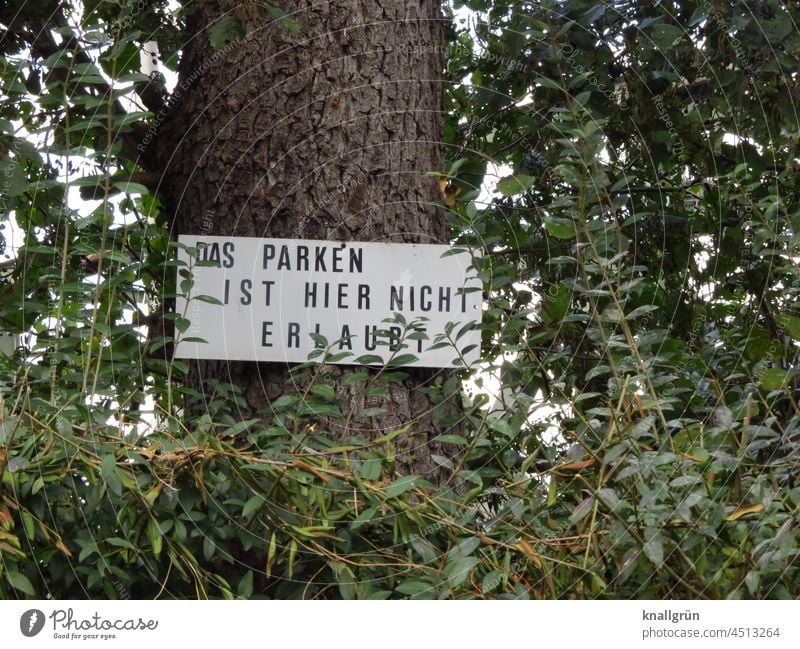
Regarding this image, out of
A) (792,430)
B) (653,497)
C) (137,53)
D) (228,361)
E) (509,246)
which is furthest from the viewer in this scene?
(509,246)

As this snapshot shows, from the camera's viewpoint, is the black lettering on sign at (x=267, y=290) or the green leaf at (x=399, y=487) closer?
the green leaf at (x=399, y=487)

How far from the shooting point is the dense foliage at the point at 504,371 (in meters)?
0.93

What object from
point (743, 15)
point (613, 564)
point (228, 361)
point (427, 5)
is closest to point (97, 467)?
point (228, 361)

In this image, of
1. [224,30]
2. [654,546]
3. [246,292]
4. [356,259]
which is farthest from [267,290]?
[654,546]

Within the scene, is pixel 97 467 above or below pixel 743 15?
below

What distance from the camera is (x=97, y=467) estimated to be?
928 millimetres

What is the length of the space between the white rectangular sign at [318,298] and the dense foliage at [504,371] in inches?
2.3

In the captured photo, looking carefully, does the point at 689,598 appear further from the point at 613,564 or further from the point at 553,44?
the point at 553,44

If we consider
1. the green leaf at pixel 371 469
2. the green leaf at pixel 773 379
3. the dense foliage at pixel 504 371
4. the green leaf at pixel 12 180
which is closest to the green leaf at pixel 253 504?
the dense foliage at pixel 504 371

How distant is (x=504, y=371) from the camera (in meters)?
1.24

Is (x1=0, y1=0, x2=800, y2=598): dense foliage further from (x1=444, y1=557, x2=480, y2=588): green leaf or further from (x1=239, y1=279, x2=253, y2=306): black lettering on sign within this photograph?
(x1=239, y1=279, x2=253, y2=306): black lettering on sign

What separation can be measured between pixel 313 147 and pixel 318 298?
22 cm

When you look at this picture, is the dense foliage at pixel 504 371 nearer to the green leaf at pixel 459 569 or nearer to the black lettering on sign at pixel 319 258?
the green leaf at pixel 459 569

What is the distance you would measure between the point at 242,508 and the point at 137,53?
0.80m
